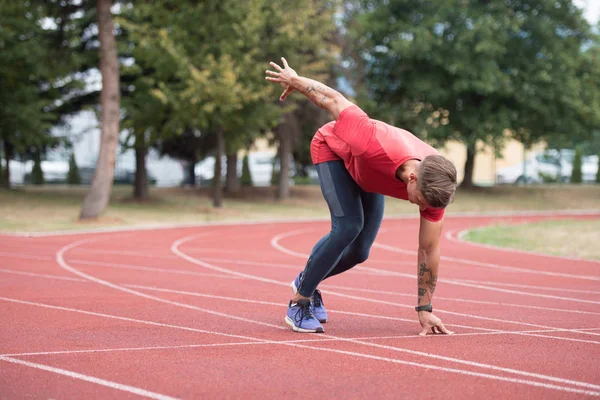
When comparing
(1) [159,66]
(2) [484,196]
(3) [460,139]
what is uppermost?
(1) [159,66]

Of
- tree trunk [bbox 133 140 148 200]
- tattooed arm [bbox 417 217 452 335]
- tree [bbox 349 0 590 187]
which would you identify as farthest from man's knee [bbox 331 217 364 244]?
tree [bbox 349 0 590 187]

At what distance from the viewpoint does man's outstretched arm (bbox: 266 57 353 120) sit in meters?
5.56

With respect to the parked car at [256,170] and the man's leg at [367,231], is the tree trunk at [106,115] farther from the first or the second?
the parked car at [256,170]

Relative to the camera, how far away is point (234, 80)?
23.9 m

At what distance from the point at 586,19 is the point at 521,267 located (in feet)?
82.1

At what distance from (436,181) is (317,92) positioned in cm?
128

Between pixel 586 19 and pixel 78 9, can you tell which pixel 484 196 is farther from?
pixel 78 9

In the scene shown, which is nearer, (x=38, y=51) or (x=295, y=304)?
(x=295, y=304)

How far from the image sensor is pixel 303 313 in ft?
19.5

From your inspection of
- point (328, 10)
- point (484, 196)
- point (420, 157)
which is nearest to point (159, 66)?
point (328, 10)

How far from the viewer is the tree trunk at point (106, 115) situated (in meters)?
20.5

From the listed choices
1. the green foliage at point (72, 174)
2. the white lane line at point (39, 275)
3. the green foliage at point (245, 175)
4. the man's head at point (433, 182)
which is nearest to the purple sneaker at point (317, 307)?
the man's head at point (433, 182)

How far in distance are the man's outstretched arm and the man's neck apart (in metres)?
0.68

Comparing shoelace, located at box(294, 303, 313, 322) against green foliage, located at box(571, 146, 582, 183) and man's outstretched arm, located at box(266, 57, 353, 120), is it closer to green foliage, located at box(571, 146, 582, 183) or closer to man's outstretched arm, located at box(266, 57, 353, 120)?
man's outstretched arm, located at box(266, 57, 353, 120)
